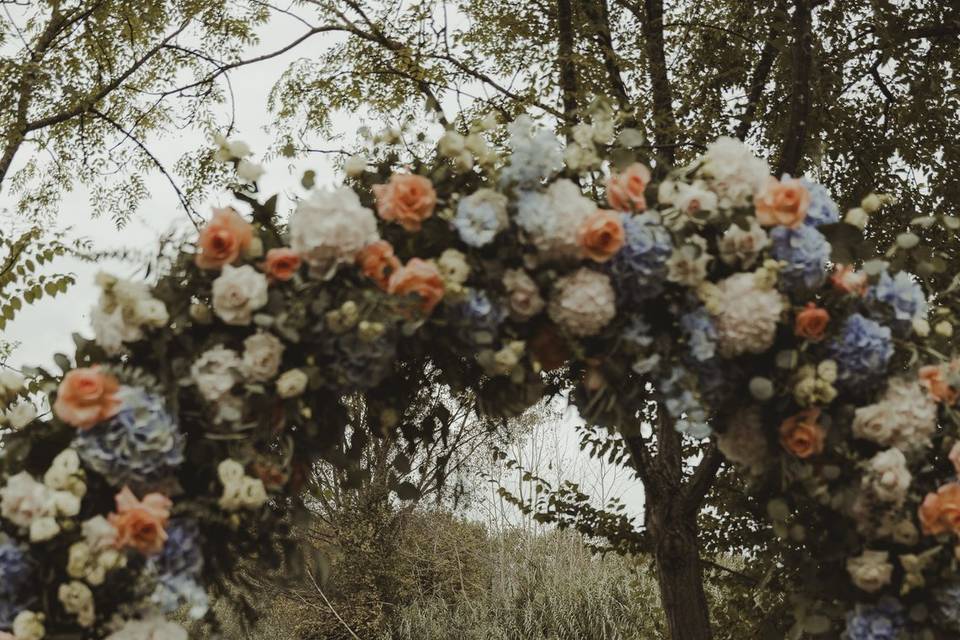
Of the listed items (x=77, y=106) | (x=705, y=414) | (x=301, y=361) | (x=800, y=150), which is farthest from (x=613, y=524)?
(x=77, y=106)

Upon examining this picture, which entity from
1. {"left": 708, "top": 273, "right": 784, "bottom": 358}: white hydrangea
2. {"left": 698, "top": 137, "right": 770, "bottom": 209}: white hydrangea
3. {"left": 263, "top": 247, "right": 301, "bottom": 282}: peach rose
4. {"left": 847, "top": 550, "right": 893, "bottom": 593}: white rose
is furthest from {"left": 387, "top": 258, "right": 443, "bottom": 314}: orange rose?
{"left": 847, "top": 550, "right": 893, "bottom": 593}: white rose

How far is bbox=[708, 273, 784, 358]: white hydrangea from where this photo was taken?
210 centimetres

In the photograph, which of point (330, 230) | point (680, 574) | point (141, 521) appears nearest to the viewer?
point (141, 521)

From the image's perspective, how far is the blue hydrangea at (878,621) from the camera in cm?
219

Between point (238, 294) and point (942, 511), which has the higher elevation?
point (238, 294)

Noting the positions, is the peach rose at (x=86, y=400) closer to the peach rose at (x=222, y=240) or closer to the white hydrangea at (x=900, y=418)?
the peach rose at (x=222, y=240)

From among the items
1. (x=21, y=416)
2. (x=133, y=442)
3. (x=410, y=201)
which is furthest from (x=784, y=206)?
(x=21, y=416)

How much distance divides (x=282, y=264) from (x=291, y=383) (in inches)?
11.2

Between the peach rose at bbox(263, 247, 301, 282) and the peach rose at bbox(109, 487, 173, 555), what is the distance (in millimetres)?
533

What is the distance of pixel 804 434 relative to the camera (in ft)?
7.08

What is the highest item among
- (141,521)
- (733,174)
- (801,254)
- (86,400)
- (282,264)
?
(733,174)

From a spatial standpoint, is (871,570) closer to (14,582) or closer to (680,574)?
(14,582)

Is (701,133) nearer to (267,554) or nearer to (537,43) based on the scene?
(537,43)

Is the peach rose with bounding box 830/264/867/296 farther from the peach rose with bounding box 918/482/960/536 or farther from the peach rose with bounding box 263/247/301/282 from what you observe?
the peach rose with bounding box 263/247/301/282
